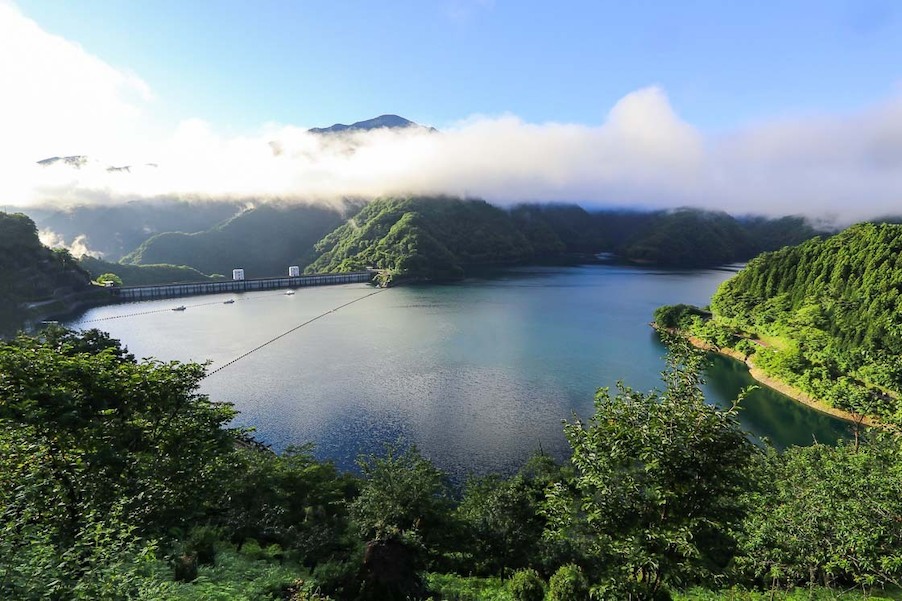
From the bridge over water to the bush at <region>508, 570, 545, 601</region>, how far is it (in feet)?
394

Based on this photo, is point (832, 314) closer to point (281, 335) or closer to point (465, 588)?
point (465, 588)

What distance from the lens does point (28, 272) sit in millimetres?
84750

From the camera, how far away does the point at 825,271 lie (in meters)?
60.2

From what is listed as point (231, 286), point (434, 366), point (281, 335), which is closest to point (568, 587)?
point (434, 366)

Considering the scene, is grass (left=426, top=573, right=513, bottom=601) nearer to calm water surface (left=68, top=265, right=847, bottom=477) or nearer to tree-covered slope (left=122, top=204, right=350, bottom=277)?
calm water surface (left=68, top=265, right=847, bottom=477)

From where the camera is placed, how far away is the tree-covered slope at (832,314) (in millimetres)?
39984

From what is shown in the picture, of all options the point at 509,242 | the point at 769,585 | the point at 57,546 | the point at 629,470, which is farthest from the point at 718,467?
the point at 509,242

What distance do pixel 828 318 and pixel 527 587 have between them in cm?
5715

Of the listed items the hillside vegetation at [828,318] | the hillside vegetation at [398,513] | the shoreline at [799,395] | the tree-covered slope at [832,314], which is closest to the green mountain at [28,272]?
the hillside vegetation at [398,513]

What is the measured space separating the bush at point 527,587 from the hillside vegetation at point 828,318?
25208 mm

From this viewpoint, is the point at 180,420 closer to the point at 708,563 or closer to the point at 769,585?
the point at 708,563

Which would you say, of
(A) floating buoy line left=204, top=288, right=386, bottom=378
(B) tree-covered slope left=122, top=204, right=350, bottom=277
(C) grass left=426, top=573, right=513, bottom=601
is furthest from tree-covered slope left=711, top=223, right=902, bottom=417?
(B) tree-covered slope left=122, top=204, right=350, bottom=277

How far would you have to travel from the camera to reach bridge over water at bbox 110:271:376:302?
10581 centimetres

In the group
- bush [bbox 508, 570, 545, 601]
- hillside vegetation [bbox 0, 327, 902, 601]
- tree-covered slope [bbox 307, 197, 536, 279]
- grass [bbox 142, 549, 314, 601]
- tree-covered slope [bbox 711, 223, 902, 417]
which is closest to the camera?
hillside vegetation [bbox 0, 327, 902, 601]
